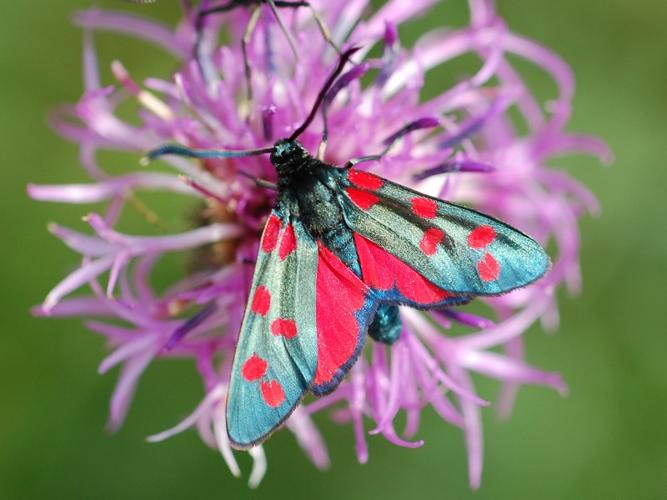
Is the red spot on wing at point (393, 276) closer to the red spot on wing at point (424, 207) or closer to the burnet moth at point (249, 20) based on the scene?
the red spot on wing at point (424, 207)

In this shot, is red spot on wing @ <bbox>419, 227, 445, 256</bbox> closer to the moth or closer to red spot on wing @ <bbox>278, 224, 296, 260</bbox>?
the moth

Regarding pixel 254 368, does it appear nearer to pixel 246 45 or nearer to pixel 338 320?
pixel 338 320

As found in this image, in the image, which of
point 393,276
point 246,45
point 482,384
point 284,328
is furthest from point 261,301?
point 482,384

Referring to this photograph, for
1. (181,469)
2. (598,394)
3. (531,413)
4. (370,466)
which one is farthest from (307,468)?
(598,394)

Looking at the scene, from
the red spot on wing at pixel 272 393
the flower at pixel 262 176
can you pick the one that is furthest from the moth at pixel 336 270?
the flower at pixel 262 176

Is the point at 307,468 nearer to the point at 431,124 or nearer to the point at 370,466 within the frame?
the point at 370,466

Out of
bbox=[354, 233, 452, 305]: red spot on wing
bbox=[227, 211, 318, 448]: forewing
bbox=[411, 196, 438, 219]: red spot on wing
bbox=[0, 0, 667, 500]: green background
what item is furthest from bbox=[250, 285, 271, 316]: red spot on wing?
bbox=[0, 0, 667, 500]: green background
